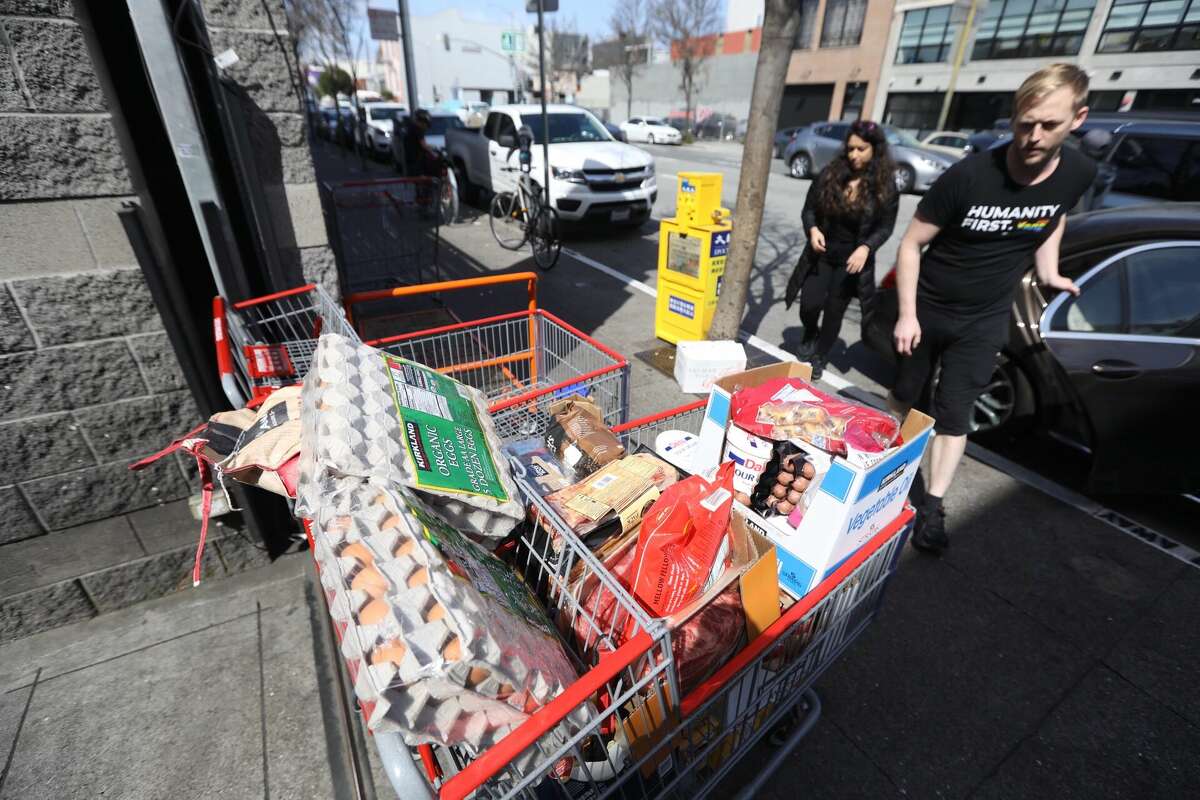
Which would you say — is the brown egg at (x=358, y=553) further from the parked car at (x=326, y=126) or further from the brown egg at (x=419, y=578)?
the parked car at (x=326, y=126)

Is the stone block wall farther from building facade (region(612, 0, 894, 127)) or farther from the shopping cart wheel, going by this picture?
building facade (region(612, 0, 894, 127))

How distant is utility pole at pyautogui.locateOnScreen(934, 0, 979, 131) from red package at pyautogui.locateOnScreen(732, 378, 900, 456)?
3458 centimetres

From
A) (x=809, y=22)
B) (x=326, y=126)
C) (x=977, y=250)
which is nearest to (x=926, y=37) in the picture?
(x=809, y=22)

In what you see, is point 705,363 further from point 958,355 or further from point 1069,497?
point 1069,497

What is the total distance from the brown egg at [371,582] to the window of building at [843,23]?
134 feet

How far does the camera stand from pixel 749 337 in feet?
20.0

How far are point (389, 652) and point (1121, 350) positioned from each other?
4.10 metres

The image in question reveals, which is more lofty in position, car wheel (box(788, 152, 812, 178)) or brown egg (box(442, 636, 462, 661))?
brown egg (box(442, 636, 462, 661))

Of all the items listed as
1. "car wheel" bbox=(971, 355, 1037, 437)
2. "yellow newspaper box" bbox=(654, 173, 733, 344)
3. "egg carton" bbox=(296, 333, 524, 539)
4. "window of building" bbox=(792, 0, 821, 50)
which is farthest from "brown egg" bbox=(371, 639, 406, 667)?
"window of building" bbox=(792, 0, 821, 50)

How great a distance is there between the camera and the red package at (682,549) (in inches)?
55.4

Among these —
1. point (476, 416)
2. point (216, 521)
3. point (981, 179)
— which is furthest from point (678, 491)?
point (216, 521)

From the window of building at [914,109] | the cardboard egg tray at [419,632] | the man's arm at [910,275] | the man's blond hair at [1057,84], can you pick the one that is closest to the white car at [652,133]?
the window of building at [914,109]

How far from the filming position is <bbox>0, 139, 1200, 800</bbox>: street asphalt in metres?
2.13

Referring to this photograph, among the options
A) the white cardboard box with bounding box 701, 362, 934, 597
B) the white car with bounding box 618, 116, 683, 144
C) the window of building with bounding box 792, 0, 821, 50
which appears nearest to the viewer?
the white cardboard box with bounding box 701, 362, 934, 597
